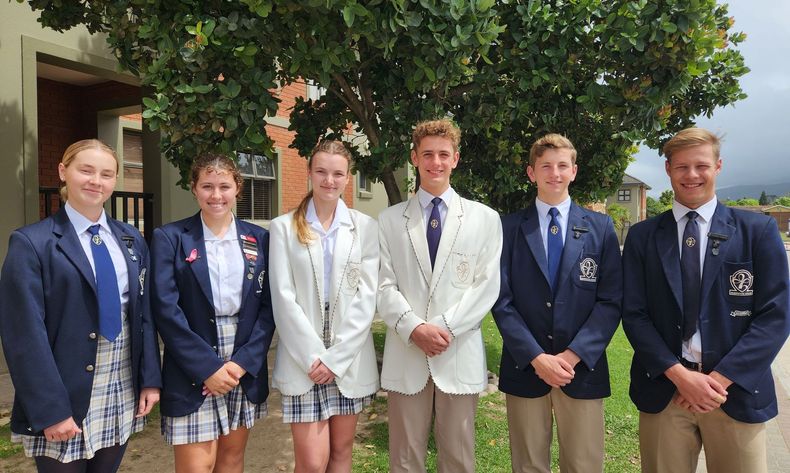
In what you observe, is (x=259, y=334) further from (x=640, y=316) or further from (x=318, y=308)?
(x=640, y=316)

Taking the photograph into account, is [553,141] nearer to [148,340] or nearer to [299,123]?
[148,340]

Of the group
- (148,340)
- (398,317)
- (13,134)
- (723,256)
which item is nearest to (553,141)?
(723,256)

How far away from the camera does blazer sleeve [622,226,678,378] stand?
283 cm

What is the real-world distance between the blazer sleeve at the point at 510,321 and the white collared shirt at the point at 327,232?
96 centimetres

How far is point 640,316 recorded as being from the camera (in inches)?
117

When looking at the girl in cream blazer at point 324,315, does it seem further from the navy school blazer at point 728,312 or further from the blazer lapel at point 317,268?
the navy school blazer at point 728,312

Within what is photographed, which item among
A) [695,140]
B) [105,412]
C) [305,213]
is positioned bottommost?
[105,412]

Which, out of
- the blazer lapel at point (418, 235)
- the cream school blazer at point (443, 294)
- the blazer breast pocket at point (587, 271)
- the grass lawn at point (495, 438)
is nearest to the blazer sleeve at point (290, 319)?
the cream school blazer at point (443, 294)

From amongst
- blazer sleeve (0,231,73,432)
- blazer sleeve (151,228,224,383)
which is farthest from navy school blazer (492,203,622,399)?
blazer sleeve (0,231,73,432)

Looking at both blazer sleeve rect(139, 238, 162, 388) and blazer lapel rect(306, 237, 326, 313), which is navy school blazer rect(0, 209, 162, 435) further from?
blazer lapel rect(306, 237, 326, 313)

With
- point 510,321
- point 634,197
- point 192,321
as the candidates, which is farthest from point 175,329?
point 634,197

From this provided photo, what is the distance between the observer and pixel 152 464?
4.38m

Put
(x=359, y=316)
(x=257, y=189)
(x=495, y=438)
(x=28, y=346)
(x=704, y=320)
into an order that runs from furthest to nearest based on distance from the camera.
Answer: (x=257, y=189) → (x=495, y=438) → (x=359, y=316) → (x=704, y=320) → (x=28, y=346)

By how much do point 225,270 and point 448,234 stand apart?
4.14ft
